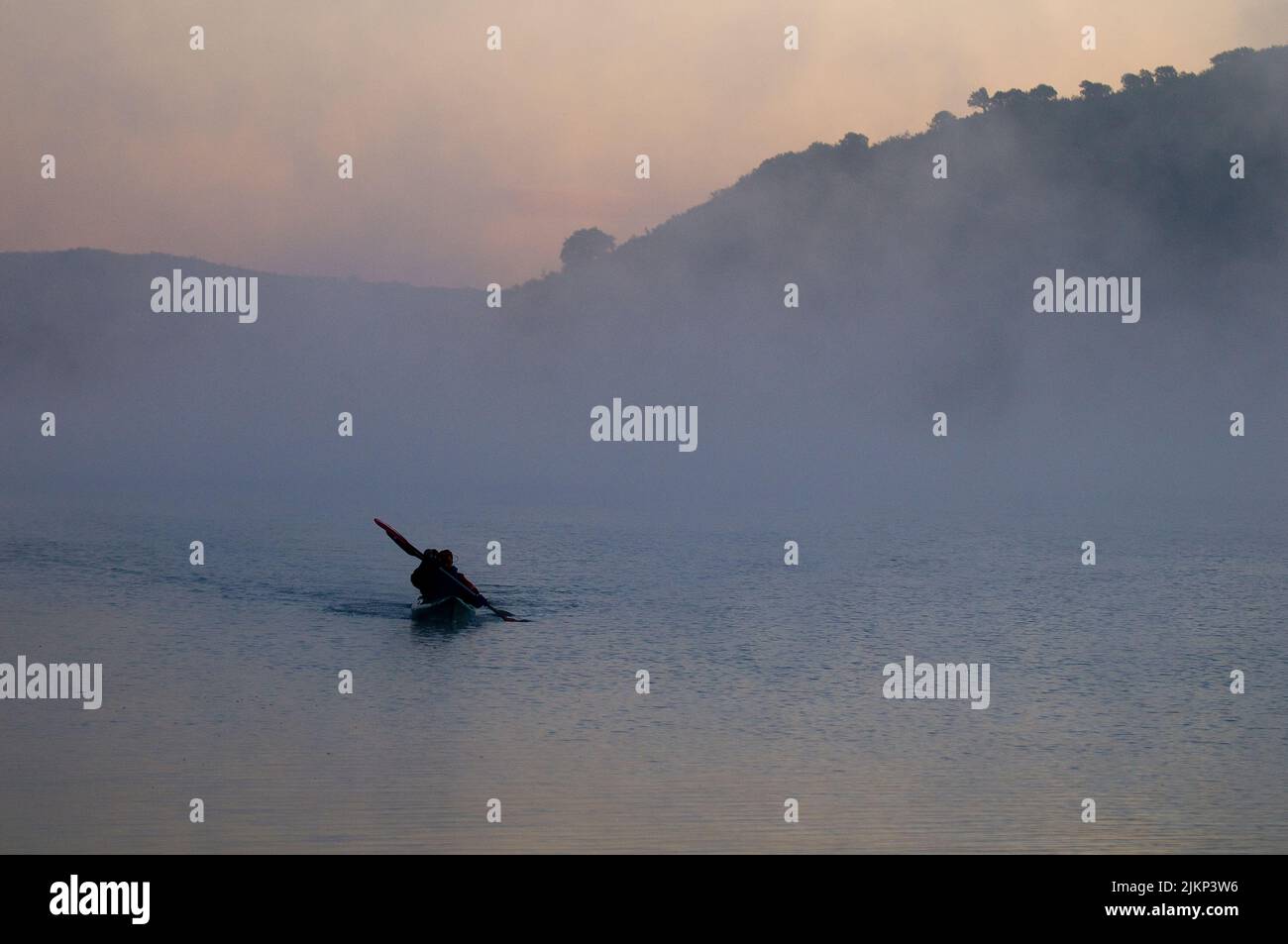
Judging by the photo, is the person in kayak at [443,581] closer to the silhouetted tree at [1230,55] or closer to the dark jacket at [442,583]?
the dark jacket at [442,583]

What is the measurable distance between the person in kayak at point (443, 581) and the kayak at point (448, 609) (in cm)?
13

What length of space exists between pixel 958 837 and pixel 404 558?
41.2 m

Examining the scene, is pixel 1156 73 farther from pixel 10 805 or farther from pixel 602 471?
pixel 10 805

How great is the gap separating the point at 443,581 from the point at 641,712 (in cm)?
1156

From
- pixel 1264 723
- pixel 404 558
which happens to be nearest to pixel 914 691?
pixel 1264 723

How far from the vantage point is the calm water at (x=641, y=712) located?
1988 centimetres

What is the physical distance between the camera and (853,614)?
1757 inches

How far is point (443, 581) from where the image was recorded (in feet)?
126

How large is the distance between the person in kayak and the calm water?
122 cm

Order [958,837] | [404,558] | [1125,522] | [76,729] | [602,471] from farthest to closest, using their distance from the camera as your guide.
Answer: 1. [602,471]
2. [1125,522]
3. [404,558]
4. [76,729]
5. [958,837]
